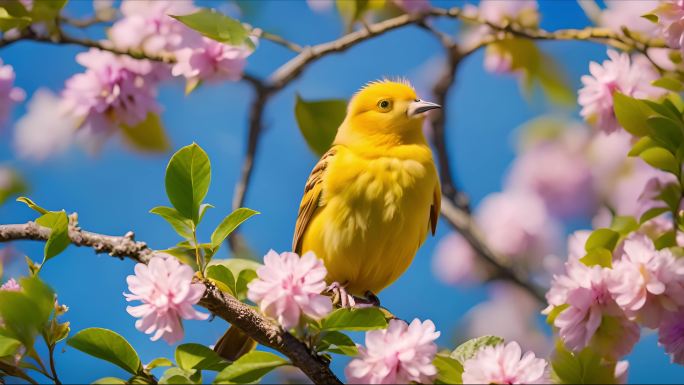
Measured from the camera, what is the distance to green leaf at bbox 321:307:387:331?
108 cm

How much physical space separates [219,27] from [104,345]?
68 cm

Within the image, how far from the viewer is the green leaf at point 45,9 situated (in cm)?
178

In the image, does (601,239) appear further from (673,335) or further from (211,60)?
(211,60)

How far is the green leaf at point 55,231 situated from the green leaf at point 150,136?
3.89ft

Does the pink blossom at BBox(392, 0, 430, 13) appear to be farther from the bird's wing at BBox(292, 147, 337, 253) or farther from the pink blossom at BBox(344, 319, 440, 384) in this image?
the pink blossom at BBox(344, 319, 440, 384)

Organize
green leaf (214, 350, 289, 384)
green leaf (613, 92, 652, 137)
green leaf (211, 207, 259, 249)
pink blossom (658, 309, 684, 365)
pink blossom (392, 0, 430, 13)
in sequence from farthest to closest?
1. pink blossom (392, 0, 430, 13)
2. green leaf (613, 92, 652, 137)
3. pink blossom (658, 309, 684, 365)
4. green leaf (211, 207, 259, 249)
5. green leaf (214, 350, 289, 384)

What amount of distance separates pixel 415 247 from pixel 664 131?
548 mm

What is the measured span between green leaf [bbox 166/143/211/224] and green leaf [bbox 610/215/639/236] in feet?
2.43

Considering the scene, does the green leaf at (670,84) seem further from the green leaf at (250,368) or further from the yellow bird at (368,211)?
the green leaf at (250,368)

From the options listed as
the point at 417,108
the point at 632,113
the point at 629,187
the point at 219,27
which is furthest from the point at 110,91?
the point at 629,187

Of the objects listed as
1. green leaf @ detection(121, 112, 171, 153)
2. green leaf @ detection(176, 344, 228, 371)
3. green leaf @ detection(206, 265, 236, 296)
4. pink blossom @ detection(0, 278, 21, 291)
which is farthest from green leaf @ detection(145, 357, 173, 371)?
green leaf @ detection(121, 112, 171, 153)

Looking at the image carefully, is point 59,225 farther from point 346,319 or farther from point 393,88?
point 393,88

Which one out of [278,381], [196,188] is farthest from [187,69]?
[278,381]

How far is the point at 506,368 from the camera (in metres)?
1.09
